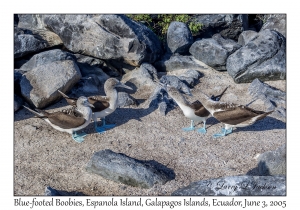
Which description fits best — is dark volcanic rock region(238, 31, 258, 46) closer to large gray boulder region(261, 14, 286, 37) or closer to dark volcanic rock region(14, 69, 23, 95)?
large gray boulder region(261, 14, 286, 37)

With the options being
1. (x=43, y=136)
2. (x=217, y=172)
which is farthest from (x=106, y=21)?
(x=217, y=172)

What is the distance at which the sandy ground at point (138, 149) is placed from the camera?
646 centimetres

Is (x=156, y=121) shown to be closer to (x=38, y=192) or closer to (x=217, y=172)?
(x=217, y=172)

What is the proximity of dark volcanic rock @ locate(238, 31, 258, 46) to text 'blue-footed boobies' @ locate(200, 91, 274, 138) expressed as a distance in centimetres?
447

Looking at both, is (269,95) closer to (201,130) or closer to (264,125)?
(264,125)

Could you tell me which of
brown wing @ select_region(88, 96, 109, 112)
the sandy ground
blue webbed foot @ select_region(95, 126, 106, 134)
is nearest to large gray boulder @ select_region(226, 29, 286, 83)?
A: the sandy ground

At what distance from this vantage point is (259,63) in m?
10.7

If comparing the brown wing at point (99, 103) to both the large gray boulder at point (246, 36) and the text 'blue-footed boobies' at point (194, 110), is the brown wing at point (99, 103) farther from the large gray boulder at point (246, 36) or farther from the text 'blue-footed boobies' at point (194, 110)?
the large gray boulder at point (246, 36)

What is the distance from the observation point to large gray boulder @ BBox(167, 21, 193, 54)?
39.1 feet

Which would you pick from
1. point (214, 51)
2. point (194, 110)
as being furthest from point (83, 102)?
point (214, 51)

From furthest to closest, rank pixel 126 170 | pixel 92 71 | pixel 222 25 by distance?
pixel 222 25
pixel 92 71
pixel 126 170

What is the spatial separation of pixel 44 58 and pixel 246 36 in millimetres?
6030

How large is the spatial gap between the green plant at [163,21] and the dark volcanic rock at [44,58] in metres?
3.57

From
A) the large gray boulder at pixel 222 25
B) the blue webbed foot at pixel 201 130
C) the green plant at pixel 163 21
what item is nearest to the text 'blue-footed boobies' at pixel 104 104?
the blue webbed foot at pixel 201 130
